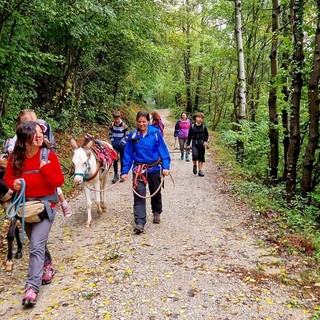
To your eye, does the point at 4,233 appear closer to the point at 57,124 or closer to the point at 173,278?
the point at 173,278

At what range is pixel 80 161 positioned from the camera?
233 inches

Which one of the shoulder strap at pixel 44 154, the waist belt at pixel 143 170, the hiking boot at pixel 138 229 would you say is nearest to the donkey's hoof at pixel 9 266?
the shoulder strap at pixel 44 154

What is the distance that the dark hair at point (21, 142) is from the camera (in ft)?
12.8

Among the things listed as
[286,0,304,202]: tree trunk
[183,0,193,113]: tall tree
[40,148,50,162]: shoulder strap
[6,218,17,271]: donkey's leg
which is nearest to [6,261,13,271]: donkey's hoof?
[6,218,17,271]: donkey's leg

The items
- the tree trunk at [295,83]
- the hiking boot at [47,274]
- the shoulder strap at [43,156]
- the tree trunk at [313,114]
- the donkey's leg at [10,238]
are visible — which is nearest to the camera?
the shoulder strap at [43,156]

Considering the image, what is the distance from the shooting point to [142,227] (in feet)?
20.2

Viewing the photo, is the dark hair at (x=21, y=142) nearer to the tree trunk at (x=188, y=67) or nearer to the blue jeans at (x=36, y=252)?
the blue jeans at (x=36, y=252)

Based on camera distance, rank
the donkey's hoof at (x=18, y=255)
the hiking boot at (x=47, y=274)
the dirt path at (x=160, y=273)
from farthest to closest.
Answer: the donkey's hoof at (x=18, y=255), the hiking boot at (x=47, y=274), the dirt path at (x=160, y=273)

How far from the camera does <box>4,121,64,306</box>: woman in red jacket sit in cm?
395

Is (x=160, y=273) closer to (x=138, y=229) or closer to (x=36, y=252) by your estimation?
(x=138, y=229)

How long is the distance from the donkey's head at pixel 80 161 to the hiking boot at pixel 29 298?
6.95ft

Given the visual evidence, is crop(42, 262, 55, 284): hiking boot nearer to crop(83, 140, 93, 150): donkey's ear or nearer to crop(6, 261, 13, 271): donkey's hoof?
crop(6, 261, 13, 271): donkey's hoof

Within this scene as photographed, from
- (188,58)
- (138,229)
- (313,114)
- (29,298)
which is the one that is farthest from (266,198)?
(188,58)

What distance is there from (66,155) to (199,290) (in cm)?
927
